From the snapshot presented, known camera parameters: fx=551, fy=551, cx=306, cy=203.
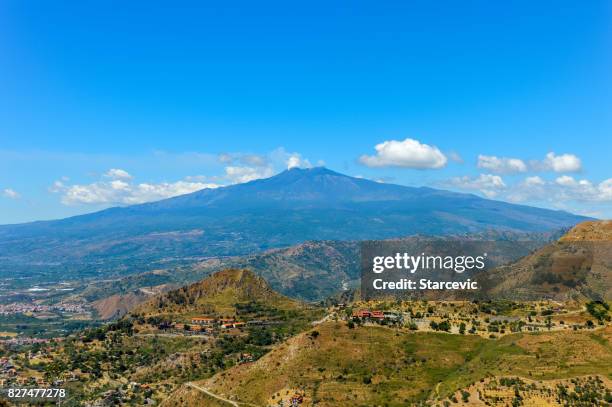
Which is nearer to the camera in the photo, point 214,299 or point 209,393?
point 209,393

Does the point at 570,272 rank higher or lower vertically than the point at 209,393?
higher

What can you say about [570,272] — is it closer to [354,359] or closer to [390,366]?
Result: [390,366]

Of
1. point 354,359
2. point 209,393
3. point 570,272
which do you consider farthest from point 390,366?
point 570,272

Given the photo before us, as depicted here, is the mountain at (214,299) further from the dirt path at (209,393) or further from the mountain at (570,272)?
the mountain at (570,272)

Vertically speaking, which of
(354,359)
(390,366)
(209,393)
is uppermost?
(354,359)

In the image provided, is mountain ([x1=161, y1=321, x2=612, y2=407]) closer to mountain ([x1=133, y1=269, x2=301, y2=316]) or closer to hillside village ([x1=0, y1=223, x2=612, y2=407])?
hillside village ([x1=0, y1=223, x2=612, y2=407])

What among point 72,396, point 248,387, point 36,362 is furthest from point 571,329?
point 36,362

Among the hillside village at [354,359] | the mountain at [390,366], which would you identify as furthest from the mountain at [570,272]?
the mountain at [390,366]

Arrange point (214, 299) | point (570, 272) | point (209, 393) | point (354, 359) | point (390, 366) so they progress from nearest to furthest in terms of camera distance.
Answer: point (209, 393) → point (390, 366) → point (354, 359) → point (570, 272) → point (214, 299)

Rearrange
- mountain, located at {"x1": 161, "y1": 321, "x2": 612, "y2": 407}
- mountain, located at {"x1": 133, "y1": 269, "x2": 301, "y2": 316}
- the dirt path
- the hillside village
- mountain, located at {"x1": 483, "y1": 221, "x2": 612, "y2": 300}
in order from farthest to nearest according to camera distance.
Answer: mountain, located at {"x1": 133, "y1": 269, "x2": 301, "y2": 316}
mountain, located at {"x1": 483, "y1": 221, "x2": 612, "y2": 300}
the dirt path
mountain, located at {"x1": 161, "y1": 321, "x2": 612, "y2": 407}
the hillside village

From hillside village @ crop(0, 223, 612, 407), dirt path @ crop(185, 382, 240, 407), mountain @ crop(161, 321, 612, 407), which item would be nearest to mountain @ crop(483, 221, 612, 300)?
hillside village @ crop(0, 223, 612, 407)
